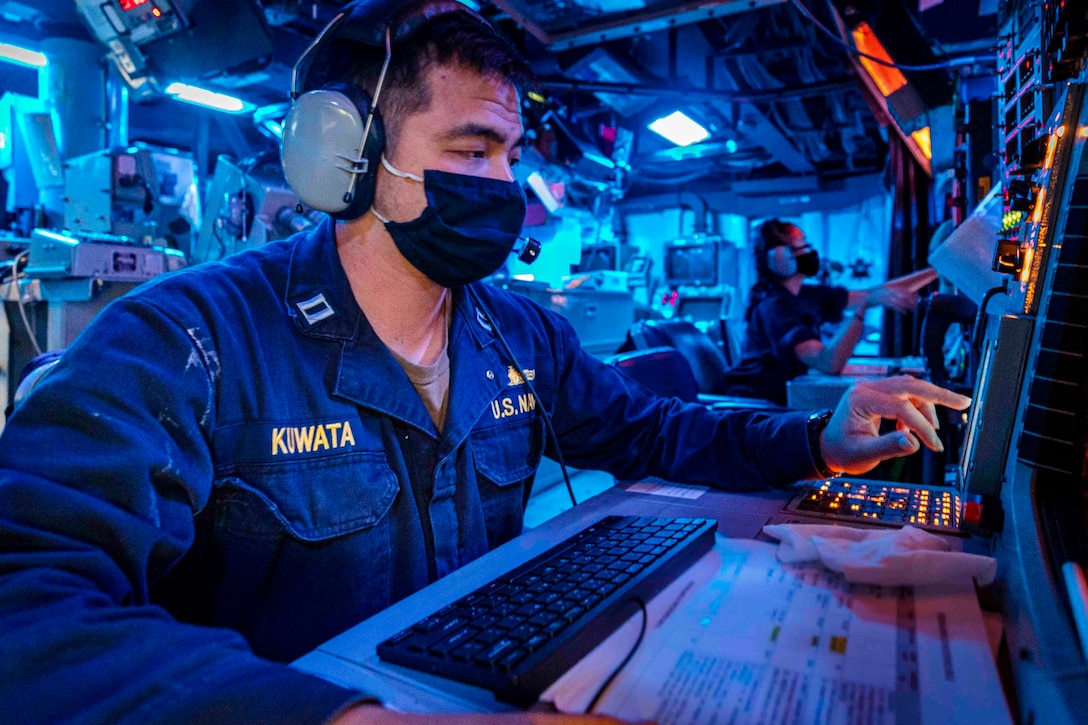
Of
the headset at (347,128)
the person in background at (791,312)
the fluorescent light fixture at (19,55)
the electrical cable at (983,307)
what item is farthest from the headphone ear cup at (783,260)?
the fluorescent light fixture at (19,55)

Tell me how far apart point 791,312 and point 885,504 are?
2419 mm

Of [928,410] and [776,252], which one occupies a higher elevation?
[776,252]

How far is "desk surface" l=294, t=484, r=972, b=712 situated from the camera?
21.7 inches

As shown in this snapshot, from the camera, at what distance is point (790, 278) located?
3.37m

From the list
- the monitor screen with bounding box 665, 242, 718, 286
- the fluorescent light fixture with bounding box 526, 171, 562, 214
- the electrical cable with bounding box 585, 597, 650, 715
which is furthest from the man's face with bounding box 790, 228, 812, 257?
the monitor screen with bounding box 665, 242, 718, 286

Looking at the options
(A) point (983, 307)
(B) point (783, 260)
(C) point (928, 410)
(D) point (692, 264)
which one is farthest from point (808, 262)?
(D) point (692, 264)

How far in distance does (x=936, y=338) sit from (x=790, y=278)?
143 cm

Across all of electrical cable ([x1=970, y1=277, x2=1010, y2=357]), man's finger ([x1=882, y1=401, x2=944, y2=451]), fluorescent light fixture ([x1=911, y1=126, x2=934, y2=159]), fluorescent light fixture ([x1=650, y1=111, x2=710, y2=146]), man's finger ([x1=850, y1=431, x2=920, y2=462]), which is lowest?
man's finger ([x1=850, y1=431, x2=920, y2=462])

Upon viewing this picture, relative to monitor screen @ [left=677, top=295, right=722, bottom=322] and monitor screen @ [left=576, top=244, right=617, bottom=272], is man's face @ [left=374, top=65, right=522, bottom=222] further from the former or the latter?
monitor screen @ [left=677, top=295, right=722, bottom=322]

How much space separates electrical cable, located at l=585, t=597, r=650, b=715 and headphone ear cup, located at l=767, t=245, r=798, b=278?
9.52 feet

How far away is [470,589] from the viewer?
0.77 metres

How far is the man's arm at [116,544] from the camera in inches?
19.5

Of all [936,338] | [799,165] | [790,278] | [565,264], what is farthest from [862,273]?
[936,338]

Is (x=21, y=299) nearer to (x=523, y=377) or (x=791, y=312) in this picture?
(x=523, y=377)
